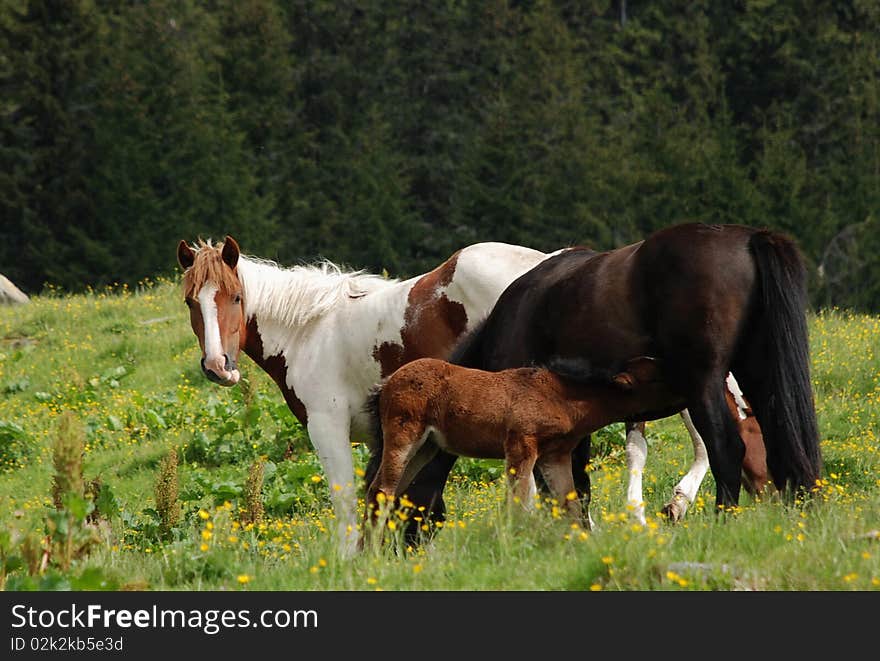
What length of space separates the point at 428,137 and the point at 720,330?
4166 centimetres

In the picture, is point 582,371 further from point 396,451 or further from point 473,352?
point 396,451

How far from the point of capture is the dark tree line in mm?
40469

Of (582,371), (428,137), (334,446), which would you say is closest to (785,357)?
(582,371)

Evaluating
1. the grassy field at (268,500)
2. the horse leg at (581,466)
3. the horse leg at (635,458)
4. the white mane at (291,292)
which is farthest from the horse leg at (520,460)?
the white mane at (291,292)

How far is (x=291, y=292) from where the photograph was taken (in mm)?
9617

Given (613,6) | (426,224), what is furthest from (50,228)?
(613,6)

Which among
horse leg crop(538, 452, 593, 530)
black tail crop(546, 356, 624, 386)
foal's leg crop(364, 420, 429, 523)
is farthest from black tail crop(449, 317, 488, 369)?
horse leg crop(538, 452, 593, 530)

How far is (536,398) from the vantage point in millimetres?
7496

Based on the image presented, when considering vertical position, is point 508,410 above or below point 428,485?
above

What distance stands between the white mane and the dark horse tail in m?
3.18

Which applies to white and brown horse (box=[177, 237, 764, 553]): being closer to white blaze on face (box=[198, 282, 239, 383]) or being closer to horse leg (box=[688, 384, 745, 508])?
white blaze on face (box=[198, 282, 239, 383])

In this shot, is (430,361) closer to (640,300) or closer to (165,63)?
(640,300)
